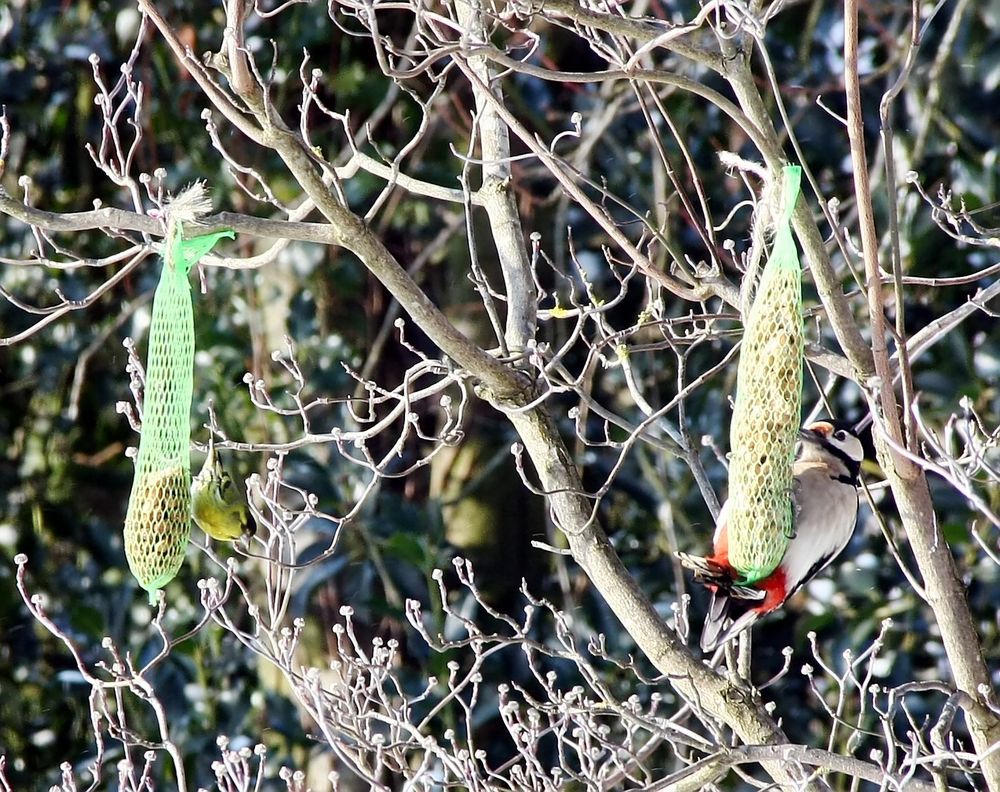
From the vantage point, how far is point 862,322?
3.63 meters

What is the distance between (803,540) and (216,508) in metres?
0.89

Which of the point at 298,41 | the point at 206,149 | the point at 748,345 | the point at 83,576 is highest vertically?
the point at 748,345

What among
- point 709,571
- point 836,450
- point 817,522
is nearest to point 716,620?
point 709,571

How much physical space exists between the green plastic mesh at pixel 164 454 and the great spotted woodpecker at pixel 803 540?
2.26ft

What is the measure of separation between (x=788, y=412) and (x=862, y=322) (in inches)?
70.4

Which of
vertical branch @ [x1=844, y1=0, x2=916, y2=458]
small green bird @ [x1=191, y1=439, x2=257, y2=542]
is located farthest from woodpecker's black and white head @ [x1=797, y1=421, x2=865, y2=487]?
small green bird @ [x1=191, y1=439, x2=257, y2=542]

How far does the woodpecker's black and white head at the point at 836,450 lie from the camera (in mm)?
2461

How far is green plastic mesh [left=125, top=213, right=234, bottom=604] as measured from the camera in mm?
2023

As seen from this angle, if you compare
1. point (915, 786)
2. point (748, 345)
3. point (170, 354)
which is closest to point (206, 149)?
point (170, 354)

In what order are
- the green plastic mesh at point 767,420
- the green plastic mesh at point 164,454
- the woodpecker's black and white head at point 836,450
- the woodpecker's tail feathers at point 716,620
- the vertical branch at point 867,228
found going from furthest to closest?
1. the woodpecker's black and white head at point 836,450
2. the woodpecker's tail feathers at point 716,620
3. the green plastic mesh at point 164,454
4. the green plastic mesh at point 767,420
5. the vertical branch at point 867,228

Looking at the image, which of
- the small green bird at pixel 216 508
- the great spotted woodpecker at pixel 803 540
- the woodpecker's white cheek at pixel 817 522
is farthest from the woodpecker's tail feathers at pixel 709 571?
the small green bird at pixel 216 508

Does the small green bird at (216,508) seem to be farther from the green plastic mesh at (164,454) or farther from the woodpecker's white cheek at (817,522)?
the woodpecker's white cheek at (817,522)

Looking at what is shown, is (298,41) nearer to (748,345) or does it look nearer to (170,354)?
(170,354)

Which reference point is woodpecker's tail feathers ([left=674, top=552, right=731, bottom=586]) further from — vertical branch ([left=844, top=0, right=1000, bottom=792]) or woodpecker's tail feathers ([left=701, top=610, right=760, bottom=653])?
vertical branch ([left=844, top=0, right=1000, bottom=792])
